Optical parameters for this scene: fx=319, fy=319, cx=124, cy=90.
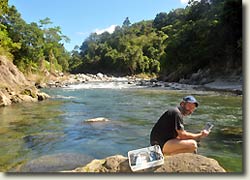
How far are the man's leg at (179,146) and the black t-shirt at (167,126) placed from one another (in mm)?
49

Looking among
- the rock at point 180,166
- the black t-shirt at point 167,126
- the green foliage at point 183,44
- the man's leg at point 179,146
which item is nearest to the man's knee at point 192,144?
the man's leg at point 179,146

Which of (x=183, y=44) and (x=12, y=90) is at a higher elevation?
(x=183, y=44)

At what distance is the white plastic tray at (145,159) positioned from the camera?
2385mm

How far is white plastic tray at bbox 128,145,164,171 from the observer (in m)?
2.38

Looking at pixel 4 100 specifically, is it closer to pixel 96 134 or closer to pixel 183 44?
pixel 96 134

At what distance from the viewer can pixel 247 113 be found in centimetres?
259

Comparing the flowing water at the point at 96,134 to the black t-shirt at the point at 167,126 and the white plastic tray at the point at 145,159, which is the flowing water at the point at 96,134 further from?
the white plastic tray at the point at 145,159

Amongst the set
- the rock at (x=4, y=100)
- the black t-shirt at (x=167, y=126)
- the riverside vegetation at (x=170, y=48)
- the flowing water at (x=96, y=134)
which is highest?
the riverside vegetation at (x=170, y=48)

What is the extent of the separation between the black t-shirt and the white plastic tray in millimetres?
502

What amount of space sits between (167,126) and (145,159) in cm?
64

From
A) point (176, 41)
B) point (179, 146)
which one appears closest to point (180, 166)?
point (179, 146)

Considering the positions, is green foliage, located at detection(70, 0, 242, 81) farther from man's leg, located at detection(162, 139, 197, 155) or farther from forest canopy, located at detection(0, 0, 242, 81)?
man's leg, located at detection(162, 139, 197, 155)

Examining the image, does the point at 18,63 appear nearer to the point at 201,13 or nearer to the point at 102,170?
the point at 201,13

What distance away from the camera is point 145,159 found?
242cm
